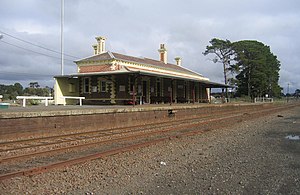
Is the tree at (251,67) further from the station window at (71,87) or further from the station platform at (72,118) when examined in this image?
the station platform at (72,118)

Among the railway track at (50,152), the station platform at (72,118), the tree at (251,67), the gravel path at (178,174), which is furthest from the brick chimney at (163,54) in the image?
the gravel path at (178,174)

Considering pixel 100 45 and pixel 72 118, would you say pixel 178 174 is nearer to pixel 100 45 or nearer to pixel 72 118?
pixel 72 118

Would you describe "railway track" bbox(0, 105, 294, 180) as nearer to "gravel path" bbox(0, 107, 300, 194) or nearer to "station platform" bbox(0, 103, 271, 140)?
"gravel path" bbox(0, 107, 300, 194)

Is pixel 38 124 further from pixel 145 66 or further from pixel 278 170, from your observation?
pixel 145 66

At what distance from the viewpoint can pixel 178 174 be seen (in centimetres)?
581

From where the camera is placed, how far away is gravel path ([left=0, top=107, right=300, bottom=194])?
4.85 meters

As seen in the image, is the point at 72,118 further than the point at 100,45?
No

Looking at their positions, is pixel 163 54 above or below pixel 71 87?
above

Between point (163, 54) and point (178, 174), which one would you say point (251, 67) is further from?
point (178, 174)

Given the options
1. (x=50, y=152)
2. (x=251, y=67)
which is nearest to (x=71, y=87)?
(x=50, y=152)

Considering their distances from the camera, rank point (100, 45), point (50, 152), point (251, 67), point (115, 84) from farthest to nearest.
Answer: point (251, 67)
point (100, 45)
point (115, 84)
point (50, 152)

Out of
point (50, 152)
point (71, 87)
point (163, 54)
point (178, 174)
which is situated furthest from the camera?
point (163, 54)

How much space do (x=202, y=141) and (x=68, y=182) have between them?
5.98 metres

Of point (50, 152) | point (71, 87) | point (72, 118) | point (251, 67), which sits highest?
point (251, 67)
